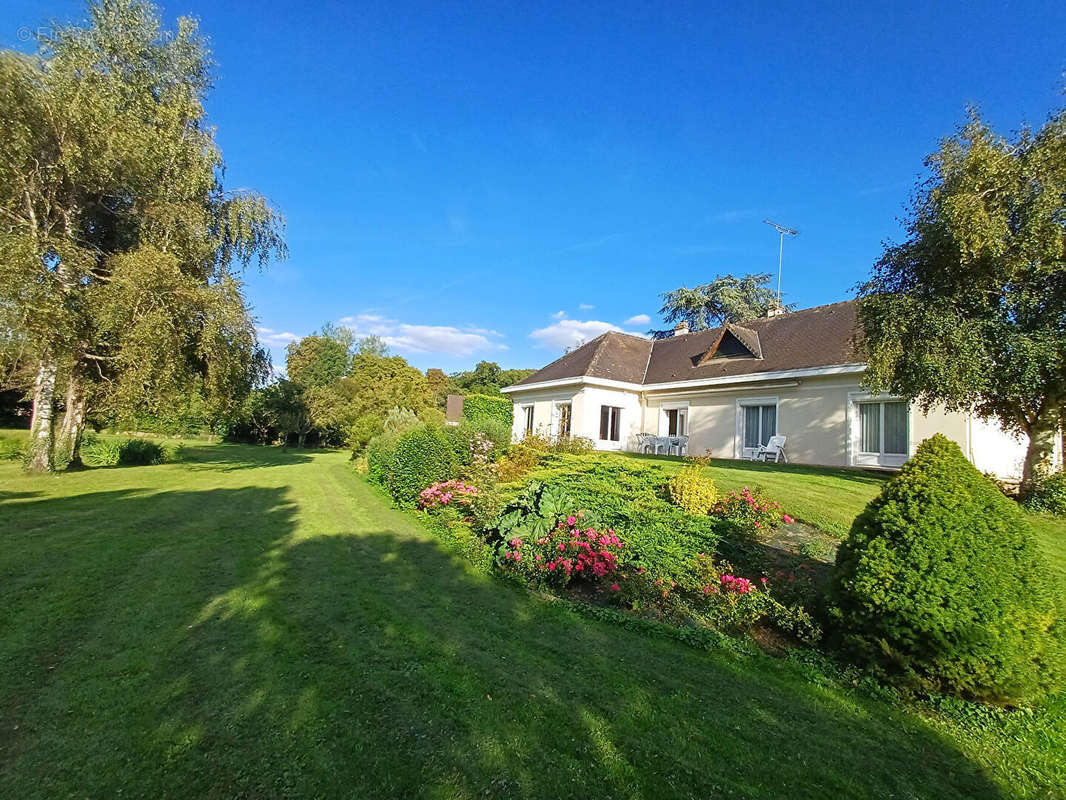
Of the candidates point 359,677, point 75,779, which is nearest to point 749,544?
point 359,677

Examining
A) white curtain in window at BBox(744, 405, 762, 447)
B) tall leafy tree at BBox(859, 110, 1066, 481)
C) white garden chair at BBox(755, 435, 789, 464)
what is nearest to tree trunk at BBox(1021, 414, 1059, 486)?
tall leafy tree at BBox(859, 110, 1066, 481)

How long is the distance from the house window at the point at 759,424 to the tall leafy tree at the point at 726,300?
71.5ft

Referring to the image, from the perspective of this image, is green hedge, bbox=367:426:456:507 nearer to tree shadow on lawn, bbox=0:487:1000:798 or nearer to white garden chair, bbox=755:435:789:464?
tree shadow on lawn, bbox=0:487:1000:798

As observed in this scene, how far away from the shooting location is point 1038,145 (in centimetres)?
878

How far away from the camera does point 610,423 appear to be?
779 inches

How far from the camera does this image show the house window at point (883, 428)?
→ 1305 cm

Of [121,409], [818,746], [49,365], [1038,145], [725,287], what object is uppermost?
[725,287]

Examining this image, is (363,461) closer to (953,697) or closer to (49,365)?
(49,365)

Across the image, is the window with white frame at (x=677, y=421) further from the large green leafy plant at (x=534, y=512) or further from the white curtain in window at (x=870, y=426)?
the large green leafy plant at (x=534, y=512)

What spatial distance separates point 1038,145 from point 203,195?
64.3ft

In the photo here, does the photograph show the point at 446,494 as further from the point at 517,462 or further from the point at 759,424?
the point at 759,424

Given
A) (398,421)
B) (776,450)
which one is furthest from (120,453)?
(776,450)

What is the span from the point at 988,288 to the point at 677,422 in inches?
415

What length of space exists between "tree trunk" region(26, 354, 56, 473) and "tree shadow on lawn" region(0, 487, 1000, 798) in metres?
9.97
